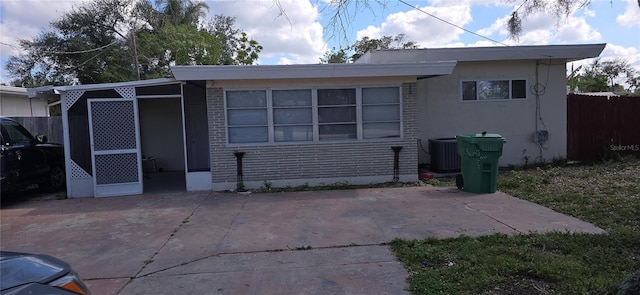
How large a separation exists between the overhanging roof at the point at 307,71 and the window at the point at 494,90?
283cm

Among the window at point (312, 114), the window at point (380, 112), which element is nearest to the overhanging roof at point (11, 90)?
the window at point (312, 114)

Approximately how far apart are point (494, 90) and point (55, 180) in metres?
11.8

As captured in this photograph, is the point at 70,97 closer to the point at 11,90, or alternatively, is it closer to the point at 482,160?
the point at 11,90

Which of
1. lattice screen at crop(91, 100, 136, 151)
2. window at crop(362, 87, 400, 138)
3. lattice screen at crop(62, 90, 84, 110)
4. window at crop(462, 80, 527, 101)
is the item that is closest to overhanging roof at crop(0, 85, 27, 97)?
lattice screen at crop(62, 90, 84, 110)

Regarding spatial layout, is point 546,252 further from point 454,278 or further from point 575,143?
point 575,143

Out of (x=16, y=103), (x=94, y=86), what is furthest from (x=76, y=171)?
(x=16, y=103)

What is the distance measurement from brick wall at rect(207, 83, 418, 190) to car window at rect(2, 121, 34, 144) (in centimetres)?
416

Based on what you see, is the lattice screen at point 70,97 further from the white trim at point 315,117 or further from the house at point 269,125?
the white trim at point 315,117

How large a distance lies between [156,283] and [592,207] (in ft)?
22.4

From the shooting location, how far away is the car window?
30.5 feet

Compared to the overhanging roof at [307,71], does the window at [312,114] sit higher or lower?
lower

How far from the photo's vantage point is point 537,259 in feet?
15.3

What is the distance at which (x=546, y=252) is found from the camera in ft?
16.2

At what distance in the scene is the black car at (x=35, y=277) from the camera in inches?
82.6
